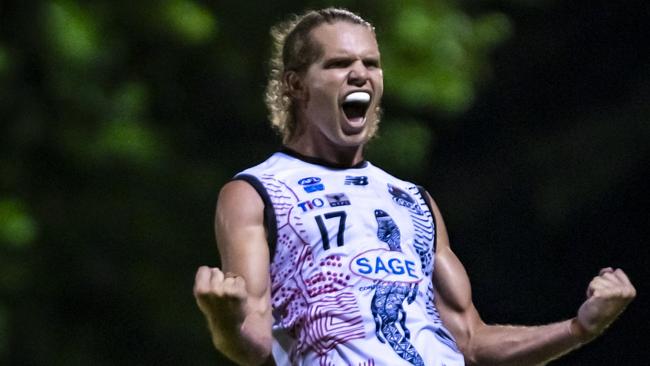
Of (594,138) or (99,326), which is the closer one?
(99,326)

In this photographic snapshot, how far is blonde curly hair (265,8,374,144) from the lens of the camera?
272 inches

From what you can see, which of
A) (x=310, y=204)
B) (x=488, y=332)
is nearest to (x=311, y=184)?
(x=310, y=204)

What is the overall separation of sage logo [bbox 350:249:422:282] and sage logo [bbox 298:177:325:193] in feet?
0.79

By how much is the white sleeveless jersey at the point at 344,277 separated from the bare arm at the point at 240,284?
0.05 meters

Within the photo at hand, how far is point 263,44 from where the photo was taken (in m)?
10.2

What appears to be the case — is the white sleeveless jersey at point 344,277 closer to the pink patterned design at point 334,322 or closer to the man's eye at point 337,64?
the pink patterned design at point 334,322

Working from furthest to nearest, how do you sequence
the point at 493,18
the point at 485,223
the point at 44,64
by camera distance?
the point at 485,223 → the point at 493,18 → the point at 44,64

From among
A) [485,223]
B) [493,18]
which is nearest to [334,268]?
[493,18]

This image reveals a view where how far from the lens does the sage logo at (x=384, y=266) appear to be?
653cm

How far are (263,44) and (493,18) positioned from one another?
5.24 ft

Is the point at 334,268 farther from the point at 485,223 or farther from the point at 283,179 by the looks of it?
the point at 485,223

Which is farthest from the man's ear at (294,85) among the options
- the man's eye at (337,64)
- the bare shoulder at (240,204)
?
the bare shoulder at (240,204)

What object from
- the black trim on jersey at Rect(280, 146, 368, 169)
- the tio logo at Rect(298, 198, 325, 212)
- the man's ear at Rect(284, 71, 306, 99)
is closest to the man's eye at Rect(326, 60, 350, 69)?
the man's ear at Rect(284, 71, 306, 99)

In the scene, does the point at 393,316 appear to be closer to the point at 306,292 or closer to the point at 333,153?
Answer: the point at 306,292
